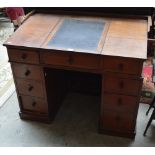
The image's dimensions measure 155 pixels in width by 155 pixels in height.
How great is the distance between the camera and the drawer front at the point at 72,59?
1.70m

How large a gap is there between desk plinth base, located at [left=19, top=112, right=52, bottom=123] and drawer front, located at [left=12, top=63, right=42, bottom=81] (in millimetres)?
387

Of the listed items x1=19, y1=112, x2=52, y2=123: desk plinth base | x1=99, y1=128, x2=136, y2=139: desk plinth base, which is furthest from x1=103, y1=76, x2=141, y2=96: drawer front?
x1=19, y1=112, x2=52, y2=123: desk plinth base

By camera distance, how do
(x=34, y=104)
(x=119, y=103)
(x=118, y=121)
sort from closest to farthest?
(x=119, y=103) → (x=118, y=121) → (x=34, y=104)

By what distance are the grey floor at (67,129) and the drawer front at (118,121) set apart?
0.30 ft

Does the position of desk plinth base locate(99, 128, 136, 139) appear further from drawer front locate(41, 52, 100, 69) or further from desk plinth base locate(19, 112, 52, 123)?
drawer front locate(41, 52, 100, 69)

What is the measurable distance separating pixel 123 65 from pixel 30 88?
0.78m

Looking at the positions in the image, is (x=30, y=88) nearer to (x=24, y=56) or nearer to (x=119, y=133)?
(x=24, y=56)

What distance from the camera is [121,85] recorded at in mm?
1778

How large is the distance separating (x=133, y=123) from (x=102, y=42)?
0.67 metres

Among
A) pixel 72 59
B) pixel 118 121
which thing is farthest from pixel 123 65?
pixel 118 121

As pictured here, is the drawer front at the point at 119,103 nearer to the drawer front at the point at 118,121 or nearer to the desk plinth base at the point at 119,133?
the drawer front at the point at 118,121

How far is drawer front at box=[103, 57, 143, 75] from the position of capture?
163cm
